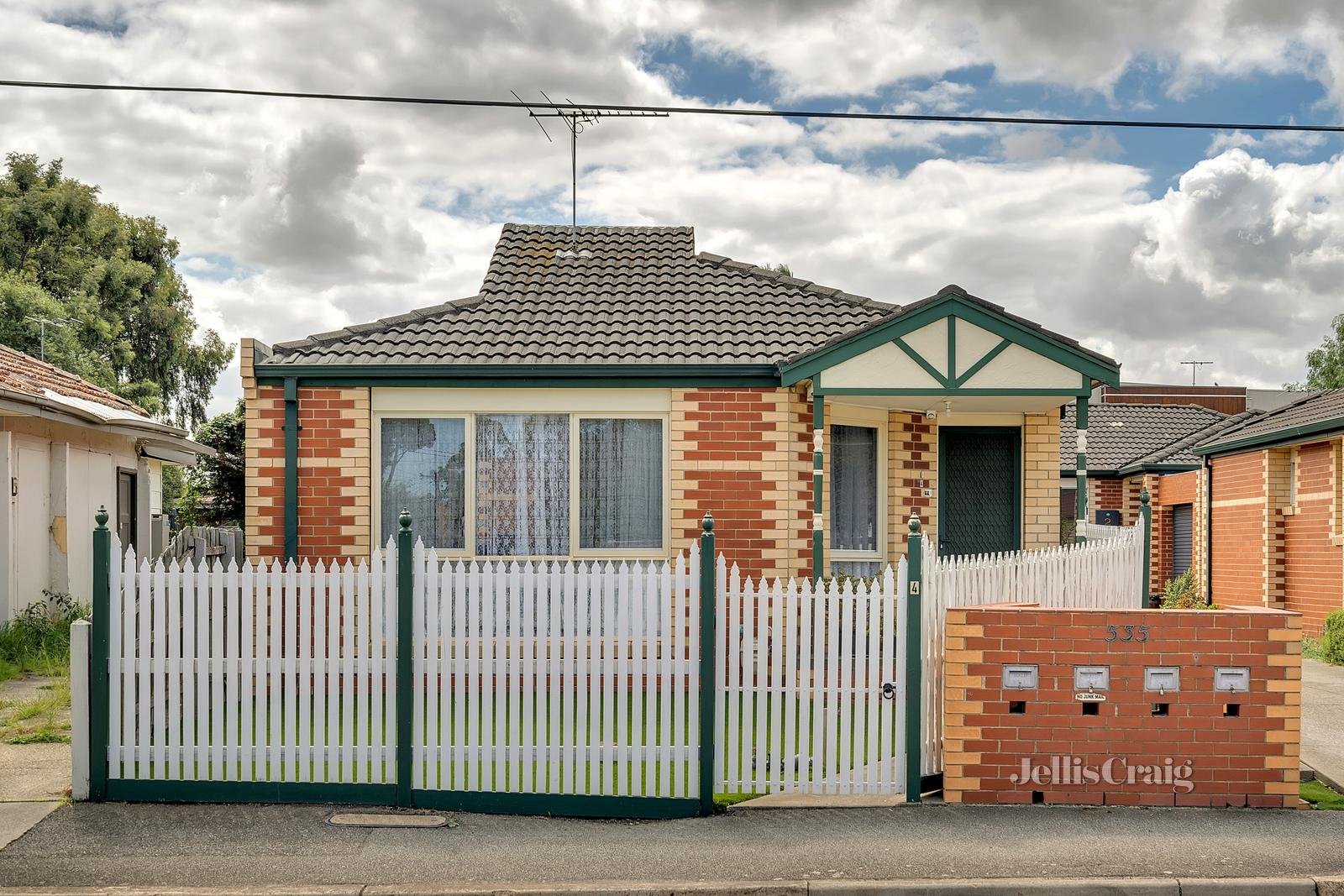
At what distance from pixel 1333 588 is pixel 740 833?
1332cm

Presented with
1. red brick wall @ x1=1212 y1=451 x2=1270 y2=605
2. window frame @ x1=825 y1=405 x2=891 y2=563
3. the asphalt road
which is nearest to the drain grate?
the asphalt road

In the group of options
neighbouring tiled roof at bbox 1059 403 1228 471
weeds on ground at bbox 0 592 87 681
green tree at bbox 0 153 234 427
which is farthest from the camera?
green tree at bbox 0 153 234 427

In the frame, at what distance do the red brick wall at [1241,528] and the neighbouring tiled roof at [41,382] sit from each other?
57.9 feet

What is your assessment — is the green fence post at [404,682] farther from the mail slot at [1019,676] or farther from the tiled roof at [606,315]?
the tiled roof at [606,315]

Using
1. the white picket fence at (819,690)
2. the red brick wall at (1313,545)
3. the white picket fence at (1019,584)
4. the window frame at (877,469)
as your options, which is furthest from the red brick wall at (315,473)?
the red brick wall at (1313,545)

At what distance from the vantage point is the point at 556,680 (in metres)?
7.02

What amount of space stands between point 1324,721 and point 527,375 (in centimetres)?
776

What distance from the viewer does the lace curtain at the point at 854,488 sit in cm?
1262

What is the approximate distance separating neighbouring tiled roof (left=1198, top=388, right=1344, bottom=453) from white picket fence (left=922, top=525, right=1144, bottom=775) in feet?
18.4

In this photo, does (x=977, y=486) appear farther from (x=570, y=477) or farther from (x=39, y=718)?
(x=39, y=718)

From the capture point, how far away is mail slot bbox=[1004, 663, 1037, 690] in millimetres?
7156

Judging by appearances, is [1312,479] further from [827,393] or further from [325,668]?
[325,668]

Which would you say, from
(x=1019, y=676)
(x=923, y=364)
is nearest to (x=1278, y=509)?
(x=923, y=364)

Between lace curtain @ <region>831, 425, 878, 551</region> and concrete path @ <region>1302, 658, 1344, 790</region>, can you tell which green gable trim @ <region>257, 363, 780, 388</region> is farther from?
concrete path @ <region>1302, 658, 1344, 790</region>
